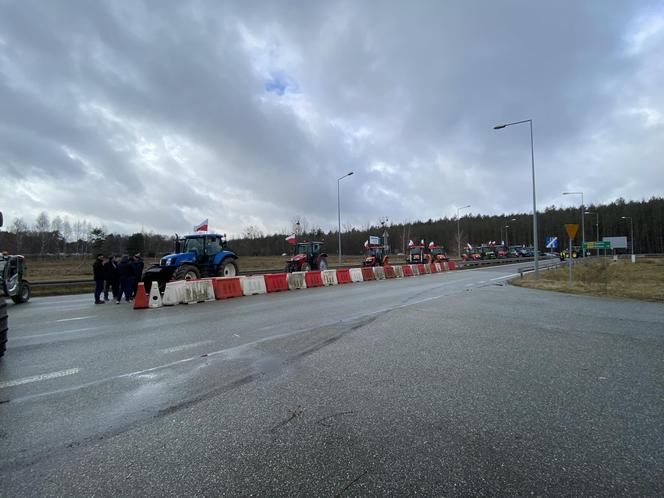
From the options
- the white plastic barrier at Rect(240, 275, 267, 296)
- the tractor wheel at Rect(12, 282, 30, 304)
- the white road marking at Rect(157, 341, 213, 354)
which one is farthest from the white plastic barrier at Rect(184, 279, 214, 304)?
the tractor wheel at Rect(12, 282, 30, 304)

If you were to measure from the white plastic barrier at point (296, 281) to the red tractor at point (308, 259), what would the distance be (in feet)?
18.6

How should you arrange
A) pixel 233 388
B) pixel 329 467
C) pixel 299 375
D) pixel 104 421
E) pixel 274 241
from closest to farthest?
pixel 329 467
pixel 104 421
pixel 233 388
pixel 299 375
pixel 274 241

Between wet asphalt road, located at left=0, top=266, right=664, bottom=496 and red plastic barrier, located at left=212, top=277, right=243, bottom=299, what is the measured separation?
629 centimetres

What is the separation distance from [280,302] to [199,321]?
3.84m

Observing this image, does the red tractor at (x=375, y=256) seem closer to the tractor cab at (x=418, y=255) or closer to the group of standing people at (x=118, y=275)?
the tractor cab at (x=418, y=255)

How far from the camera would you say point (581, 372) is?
4.75 metres

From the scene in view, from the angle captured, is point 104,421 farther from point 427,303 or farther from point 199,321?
point 427,303

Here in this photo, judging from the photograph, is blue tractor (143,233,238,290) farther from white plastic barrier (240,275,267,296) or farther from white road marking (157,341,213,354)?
white road marking (157,341,213,354)

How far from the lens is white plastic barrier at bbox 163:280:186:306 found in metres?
11.9

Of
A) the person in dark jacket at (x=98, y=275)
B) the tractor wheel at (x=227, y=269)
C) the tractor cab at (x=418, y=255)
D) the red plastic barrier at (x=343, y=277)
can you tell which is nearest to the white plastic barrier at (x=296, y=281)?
the tractor wheel at (x=227, y=269)

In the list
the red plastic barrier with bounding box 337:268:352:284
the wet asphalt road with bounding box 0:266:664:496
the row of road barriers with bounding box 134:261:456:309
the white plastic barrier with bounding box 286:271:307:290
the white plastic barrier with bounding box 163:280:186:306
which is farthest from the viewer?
the red plastic barrier with bounding box 337:268:352:284

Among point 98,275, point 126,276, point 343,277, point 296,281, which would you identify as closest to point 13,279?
point 98,275

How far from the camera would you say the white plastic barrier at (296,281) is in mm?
17391

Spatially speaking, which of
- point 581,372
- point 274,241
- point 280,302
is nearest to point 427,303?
point 280,302
